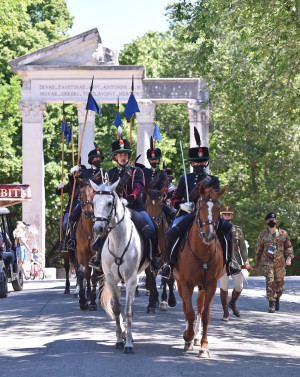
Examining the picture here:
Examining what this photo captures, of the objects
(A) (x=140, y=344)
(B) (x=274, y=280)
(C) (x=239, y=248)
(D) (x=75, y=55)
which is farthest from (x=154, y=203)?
(D) (x=75, y=55)

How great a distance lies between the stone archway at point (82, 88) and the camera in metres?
43.8

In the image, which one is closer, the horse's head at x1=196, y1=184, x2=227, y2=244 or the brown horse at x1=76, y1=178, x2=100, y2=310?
the horse's head at x1=196, y1=184, x2=227, y2=244

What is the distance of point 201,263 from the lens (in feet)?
41.3

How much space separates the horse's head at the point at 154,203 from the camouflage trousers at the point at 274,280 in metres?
3.42

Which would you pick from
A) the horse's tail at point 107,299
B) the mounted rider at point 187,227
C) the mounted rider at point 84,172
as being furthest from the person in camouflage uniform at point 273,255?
the horse's tail at point 107,299

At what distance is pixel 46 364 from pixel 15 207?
4136cm

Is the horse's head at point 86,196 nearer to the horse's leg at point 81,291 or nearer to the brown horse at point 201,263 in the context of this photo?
the horse's leg at point 81,291

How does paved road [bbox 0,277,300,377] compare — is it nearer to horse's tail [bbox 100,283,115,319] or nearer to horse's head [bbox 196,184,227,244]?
horse's tail [bbox 100,283,115,319]

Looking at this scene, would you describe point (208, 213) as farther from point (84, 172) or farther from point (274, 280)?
point (274, 280)

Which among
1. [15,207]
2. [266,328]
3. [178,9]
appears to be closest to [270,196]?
[15,207]

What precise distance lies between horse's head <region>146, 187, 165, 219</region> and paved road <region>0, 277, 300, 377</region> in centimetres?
179

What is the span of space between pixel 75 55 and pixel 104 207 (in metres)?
33.0

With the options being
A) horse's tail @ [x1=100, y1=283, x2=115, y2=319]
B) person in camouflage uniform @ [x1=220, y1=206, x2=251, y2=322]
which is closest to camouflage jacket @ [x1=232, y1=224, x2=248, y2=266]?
person in camouflage uniform @ [x1=220, y1=206, x2=251, y2=322]

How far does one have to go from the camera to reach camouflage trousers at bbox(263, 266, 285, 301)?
20.9 metres
